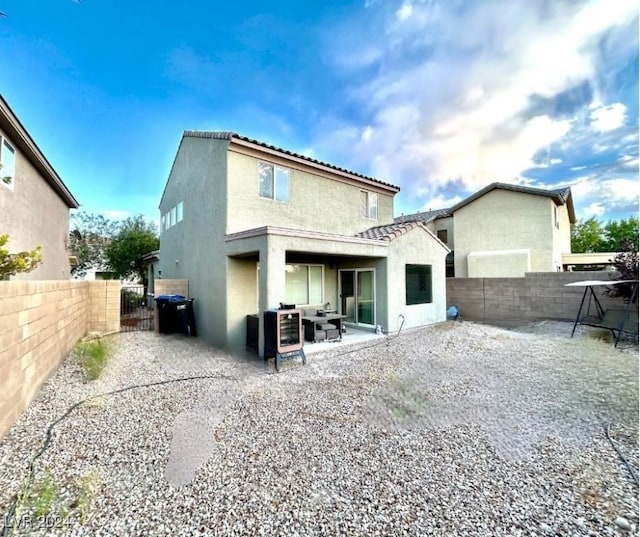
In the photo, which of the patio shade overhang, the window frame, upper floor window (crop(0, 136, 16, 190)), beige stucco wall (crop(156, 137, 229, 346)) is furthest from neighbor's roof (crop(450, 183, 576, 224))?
upper floor window (crop(0, 136, 16, 190))

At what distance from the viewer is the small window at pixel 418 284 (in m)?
12.2

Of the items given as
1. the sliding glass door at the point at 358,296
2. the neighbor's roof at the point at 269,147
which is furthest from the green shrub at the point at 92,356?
the sliding glass door at the point at 358,296

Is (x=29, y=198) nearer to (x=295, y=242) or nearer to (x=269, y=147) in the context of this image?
(x=269, y=147)

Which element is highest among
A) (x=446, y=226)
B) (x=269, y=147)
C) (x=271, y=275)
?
(x=269, y=147)

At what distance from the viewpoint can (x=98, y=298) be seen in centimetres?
1124

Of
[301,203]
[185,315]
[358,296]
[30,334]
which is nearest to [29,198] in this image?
[185,315]

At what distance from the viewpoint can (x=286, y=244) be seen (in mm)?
8211

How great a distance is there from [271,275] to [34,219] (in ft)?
33.5

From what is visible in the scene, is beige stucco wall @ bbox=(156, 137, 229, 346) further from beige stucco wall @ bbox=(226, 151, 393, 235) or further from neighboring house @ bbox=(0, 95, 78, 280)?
neighboring house @ bbox=(0, 95, 78, 280)

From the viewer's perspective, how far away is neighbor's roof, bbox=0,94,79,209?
795 centimetres

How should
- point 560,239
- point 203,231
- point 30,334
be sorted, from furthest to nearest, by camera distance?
point 560,239 → point 203,231 → point 30,334

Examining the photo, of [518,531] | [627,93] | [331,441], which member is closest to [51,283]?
[331,441]

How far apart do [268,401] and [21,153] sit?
1160 centimetres

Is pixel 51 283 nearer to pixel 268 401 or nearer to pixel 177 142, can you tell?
pixel 268 401
